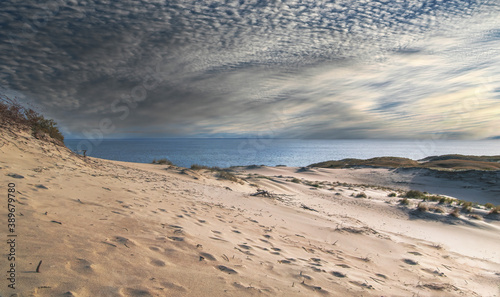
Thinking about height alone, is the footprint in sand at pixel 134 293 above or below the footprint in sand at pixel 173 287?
above

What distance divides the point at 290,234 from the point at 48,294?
16.2 feet

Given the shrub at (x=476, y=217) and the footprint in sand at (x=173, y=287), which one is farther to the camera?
the shrub at (x=476, y=217)

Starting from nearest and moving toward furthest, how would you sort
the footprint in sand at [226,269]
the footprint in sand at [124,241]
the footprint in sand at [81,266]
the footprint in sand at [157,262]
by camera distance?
the footprint in sand at [81,266] < the footprint in sand at [157,262] < the footprint in sand at [226,269] < the footprint in sand at [124,241]

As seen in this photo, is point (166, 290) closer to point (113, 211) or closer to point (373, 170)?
point (113, 211)

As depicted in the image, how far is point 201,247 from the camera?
383 cm

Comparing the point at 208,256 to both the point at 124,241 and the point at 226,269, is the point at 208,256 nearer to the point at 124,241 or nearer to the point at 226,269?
the point at 226,269

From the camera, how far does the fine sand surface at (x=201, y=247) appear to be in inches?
102

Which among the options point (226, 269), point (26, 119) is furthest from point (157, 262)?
point (26, 119)

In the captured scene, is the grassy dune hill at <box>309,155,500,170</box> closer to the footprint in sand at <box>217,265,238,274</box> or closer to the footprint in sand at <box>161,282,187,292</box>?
the footprint in sand at <box>217,265,238,274</box>

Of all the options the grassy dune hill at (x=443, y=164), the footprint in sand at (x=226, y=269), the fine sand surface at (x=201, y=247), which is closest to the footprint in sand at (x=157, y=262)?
the fine sand surface at (x=201, y=247)

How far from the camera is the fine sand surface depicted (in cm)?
258

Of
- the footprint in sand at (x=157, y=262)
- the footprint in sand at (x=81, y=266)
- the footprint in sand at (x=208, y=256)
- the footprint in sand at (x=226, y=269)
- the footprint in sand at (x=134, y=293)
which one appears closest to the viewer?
the footprint in sand at (x=134, y=293)

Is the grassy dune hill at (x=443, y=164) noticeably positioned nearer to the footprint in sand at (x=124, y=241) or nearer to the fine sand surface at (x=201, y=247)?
the fine sand surface at (x=201, y=247)

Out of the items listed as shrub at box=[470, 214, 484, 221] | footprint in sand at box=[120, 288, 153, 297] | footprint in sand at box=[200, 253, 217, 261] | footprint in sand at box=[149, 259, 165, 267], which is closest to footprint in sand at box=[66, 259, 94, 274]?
footprint in sand at box=[120, 288, 153, 297]
